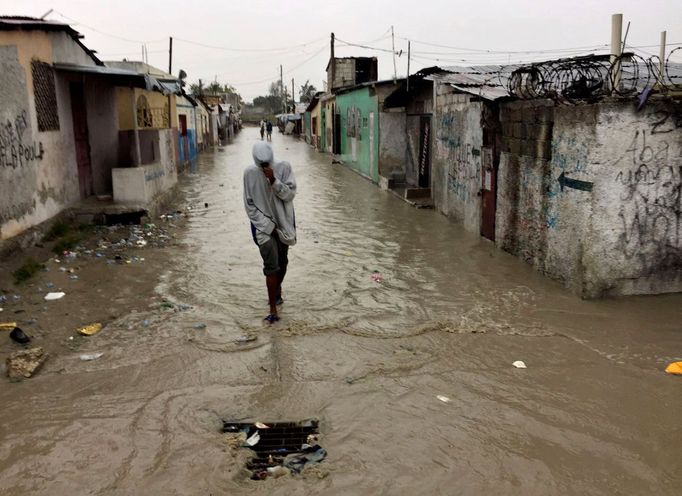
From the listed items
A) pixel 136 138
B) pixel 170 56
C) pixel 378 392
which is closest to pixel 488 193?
pixel 378 392

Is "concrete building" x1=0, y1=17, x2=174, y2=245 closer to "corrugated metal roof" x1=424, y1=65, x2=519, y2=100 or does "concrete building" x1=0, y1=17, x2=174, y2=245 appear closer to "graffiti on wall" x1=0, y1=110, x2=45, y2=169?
"graffiti on wall" x1=0, y1=110, x2=45, y2=169

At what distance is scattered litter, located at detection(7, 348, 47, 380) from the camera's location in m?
4.46

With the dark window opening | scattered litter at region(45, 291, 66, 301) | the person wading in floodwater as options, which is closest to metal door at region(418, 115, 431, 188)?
the dark window opening

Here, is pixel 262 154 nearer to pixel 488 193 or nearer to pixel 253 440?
pixel 253 440

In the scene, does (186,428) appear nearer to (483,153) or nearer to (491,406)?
(491,406)

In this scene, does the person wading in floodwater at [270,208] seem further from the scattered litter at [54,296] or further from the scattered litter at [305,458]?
the scattered litter at [54,296]

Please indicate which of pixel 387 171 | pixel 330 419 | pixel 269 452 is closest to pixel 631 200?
pixel 330 419

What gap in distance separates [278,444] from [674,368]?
3.17m

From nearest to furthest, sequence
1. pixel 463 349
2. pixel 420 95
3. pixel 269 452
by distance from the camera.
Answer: pixel 269 452, pixel 463 349, pixel 420 95

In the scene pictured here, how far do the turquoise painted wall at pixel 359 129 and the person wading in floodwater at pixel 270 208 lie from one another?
1170 centimetres

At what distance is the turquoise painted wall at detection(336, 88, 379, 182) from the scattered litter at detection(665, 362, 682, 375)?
42.9 ft

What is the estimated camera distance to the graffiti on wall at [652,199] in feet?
19.1

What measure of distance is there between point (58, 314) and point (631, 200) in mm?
5950

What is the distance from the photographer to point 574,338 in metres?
5.23
